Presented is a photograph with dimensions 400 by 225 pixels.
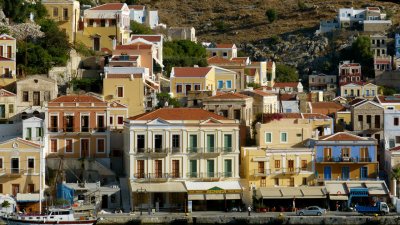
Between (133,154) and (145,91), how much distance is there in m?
10.9

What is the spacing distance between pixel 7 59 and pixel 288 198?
2099 cm

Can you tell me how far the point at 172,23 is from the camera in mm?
137375

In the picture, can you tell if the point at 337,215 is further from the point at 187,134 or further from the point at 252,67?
the point at 252,67

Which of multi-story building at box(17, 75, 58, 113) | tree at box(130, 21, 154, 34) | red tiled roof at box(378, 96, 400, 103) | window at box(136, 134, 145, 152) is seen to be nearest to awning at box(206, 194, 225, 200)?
window at box(136, 134, 145, 152)

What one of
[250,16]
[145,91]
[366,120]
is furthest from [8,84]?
[250,16]

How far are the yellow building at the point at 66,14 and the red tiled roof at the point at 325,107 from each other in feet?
52.8

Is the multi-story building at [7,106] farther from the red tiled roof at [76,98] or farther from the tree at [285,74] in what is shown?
the tree at [285,74]

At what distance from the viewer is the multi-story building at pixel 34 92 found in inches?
3004

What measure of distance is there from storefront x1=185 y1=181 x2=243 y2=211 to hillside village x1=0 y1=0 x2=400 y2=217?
49 mm

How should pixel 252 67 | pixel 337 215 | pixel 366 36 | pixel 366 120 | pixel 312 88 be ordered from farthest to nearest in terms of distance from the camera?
1. pixel 366 36
2. pixel 312 88
3. pixel 252 67
4. pixel 366 120
5. pixel 337 215

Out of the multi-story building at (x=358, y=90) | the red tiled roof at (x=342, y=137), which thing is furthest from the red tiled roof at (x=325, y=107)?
the multi-story building at (x=358, y=90)

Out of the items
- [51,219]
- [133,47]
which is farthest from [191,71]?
[51,219]

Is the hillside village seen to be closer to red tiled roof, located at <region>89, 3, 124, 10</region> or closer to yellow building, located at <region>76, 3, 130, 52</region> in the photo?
yellow building, located at <region>76, 3, 130, 52</region>

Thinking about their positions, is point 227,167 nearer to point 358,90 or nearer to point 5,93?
point 5,93
